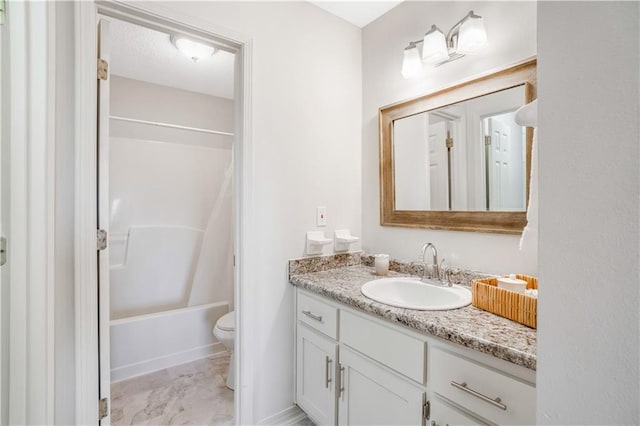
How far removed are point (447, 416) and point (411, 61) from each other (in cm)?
163

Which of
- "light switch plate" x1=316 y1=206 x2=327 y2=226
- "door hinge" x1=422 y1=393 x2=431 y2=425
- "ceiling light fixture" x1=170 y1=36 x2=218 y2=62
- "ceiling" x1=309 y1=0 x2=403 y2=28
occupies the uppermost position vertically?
"ceiling" x1=309 y1=0 x2=403 y2=28

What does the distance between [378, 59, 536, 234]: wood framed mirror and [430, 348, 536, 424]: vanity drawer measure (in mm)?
681

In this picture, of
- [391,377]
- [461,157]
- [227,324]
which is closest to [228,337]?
[227,324]

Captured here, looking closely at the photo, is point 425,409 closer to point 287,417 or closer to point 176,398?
point 287,417

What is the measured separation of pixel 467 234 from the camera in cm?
147

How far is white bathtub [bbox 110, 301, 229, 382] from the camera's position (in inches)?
83.2

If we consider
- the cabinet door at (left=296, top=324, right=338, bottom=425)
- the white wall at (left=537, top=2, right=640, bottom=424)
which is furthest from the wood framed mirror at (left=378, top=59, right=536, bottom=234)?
the white wall at (left=537, top=2, right=640, bottom=424)

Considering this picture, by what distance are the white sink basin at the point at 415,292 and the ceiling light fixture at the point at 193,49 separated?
1906mm

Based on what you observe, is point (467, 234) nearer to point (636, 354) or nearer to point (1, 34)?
point (636, 354)

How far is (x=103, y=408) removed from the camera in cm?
124

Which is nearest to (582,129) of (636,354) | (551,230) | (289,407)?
(551,230)

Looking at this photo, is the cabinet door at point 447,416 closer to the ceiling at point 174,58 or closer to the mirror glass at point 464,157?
the mirror glass at point 464,157

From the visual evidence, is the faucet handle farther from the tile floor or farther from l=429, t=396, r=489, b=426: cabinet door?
the tile floor

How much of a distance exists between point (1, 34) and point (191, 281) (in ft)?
7.80
